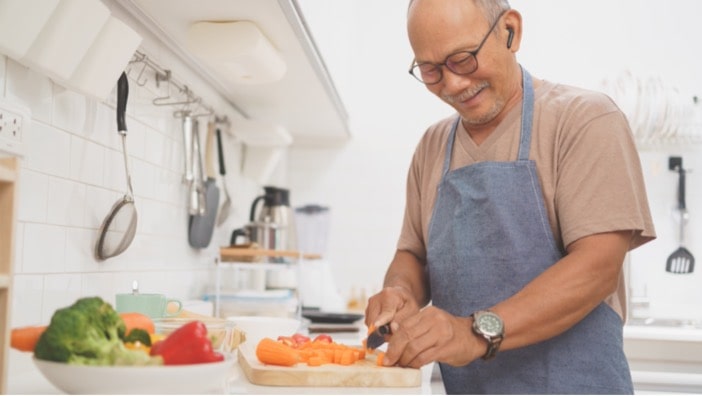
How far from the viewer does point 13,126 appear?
3.99 feet

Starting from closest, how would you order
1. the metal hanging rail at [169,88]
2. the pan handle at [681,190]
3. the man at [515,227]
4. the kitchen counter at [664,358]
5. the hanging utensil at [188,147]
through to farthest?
the man at [515,227] < the metal hanging rail at [169,88] < the hanging utensil at [188,147] < the kitchen counter at [664,358] < the pan handle at [681,190]

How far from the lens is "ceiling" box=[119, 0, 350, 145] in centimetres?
171

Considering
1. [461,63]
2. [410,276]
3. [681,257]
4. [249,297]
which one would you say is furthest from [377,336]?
[681,257]

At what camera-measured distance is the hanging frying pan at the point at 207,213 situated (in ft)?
7.62

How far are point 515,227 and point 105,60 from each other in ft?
2.95

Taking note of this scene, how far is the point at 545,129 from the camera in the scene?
1487mm

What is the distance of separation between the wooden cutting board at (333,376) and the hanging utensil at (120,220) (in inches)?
21.6

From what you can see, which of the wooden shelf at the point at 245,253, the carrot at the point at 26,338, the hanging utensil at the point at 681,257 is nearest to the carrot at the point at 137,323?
the carrot at the point at 26,338

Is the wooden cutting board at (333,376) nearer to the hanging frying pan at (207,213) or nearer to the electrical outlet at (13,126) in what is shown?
the electrical outlet at (13,126)

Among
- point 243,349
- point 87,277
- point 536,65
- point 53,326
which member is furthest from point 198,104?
point 536,65

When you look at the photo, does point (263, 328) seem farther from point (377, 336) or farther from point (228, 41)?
point (228, 41)

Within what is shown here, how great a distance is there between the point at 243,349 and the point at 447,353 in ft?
1.36

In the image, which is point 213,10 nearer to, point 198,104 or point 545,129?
point 198,104

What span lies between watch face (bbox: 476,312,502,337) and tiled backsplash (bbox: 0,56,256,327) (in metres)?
0.78
